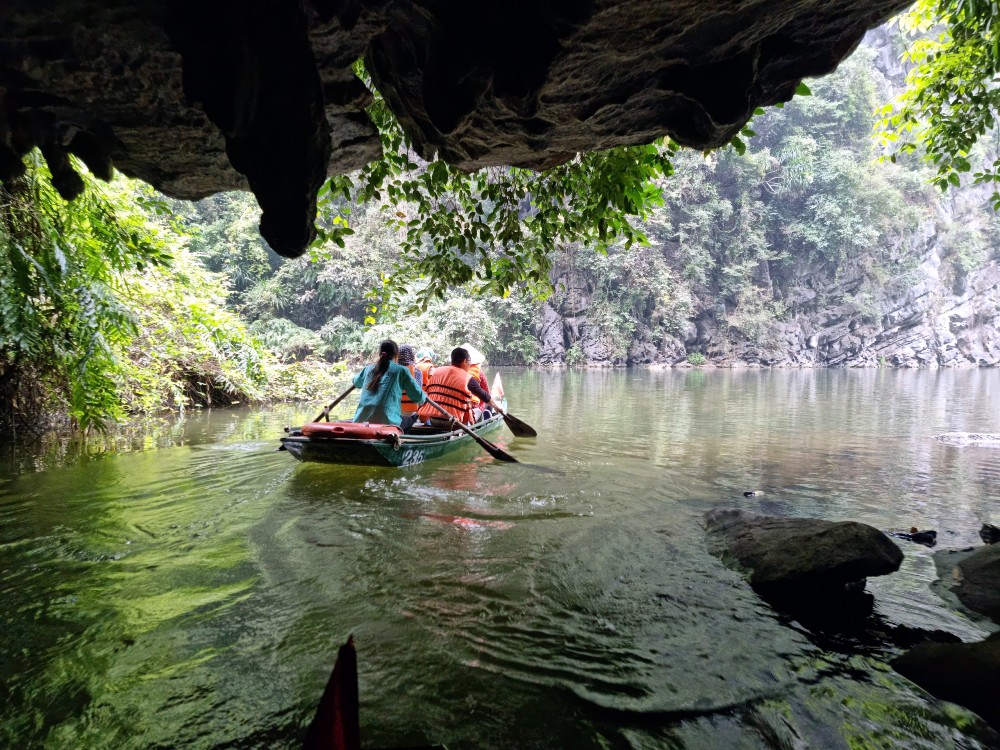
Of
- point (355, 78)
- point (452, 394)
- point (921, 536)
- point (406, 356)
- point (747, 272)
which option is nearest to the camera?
point (355, 78)

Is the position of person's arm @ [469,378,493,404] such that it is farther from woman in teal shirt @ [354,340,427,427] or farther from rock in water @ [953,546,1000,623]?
rock in water @ [953,546,1000,623]

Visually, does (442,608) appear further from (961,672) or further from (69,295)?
(69,295)

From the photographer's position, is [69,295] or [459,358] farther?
[459,358]

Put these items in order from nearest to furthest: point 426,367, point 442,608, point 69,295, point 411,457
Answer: point 442,608, point 69,295, point 411,457, point 426,367

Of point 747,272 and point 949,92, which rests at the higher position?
point 747,272

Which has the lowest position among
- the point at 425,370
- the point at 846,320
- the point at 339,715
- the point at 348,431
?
the point at 348,431

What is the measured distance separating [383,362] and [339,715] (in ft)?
19.9

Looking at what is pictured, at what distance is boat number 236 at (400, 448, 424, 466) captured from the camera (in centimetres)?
658

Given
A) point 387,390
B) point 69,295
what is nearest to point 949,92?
point 387,390

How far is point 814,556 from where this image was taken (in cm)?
338

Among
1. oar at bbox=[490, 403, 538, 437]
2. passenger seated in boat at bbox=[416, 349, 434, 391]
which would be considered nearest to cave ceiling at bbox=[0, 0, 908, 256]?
passenger seated in boat at bbox=[416, 349, 434, 391]

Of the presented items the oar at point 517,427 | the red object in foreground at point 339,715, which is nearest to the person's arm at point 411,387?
the oar at point 517,427

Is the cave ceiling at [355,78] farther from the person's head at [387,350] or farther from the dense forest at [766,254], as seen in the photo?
the dense forest at [766,254]

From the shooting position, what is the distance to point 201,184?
12.5 feet
